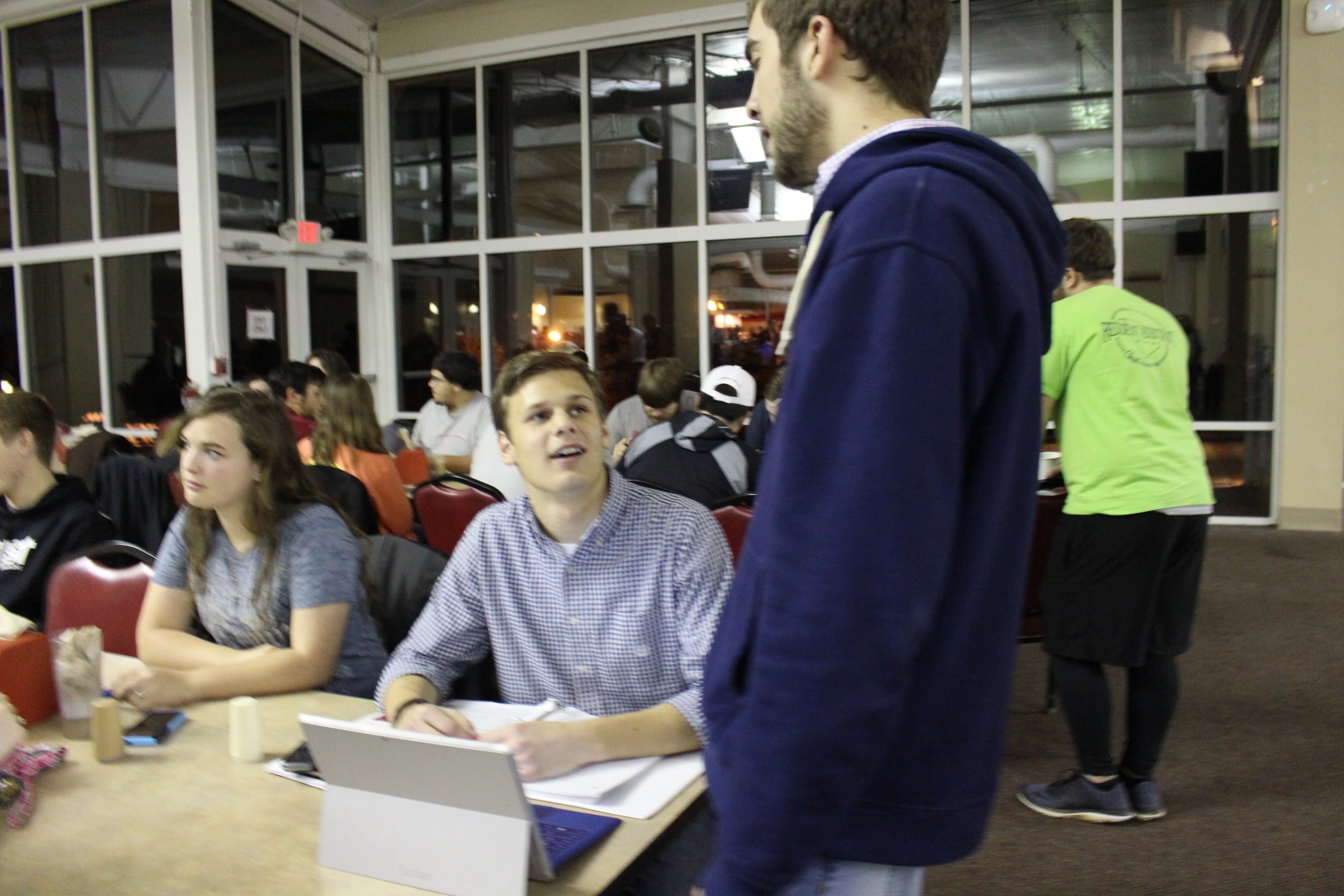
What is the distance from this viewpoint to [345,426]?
3572mm

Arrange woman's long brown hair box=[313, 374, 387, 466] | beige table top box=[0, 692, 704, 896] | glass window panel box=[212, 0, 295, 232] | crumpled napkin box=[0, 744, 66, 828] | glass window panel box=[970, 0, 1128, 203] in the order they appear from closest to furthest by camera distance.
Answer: beige table top box=[0, 692, 704, 896]
crumpled napkin box=[0, 744, 66, 828]
woman's long brown hair box=[313, 374, 387, 466]
glass window panel box=[212, 0, 295, 232]
glass window panel box=[970, 0, 1128, 203]

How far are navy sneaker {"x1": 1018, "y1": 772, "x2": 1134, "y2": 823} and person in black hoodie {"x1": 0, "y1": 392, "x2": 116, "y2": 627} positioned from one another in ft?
9.12

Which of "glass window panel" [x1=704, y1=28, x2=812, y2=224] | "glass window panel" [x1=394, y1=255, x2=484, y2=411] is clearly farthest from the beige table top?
"glass window panel" [x1=394, y1=255, x2=484, y2=411]

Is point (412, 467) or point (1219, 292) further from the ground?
point (1219, 292)

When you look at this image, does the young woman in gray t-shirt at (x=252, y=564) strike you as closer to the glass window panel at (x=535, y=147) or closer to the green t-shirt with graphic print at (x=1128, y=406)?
the green t-shirt with graphic print at (x=1128, y=406)

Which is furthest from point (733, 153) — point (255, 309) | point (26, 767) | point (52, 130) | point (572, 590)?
point (26, 767)

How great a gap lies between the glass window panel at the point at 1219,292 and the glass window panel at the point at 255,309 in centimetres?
651

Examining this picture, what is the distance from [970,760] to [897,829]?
0.08 m

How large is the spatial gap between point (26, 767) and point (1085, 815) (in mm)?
2496

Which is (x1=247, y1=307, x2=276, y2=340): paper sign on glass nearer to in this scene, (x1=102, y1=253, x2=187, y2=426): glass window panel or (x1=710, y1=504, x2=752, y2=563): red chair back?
(x1=102, y1=253, x2=187, y2=426): glass window panel

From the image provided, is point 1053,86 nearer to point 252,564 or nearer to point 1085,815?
point 1085,815

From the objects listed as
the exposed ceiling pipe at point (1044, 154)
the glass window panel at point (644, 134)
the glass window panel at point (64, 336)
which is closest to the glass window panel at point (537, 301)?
the glass window panel at point (644, 134)

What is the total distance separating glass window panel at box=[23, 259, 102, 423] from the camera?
734 centimetres

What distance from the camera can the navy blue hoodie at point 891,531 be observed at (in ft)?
2.24
